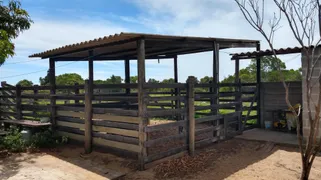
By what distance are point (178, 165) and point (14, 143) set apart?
4.12 metres

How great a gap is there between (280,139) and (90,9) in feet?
22.6

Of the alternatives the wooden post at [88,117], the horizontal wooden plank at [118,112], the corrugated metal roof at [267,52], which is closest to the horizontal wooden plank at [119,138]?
the wooden post at [88,117]

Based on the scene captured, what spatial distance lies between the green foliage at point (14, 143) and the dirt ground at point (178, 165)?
0.27 meters

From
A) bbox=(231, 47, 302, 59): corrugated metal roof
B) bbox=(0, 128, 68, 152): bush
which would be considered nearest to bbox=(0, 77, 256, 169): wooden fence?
bbox=(0, 128, 68, 152): bush

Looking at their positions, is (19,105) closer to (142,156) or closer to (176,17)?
(142,156)

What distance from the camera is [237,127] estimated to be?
24.6 feet

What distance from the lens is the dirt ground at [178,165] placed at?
4.63 metres

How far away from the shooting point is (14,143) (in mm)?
6379

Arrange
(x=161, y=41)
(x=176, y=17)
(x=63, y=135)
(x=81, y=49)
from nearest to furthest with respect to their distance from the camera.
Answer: (x=161, y=41) < (x=81, y=49) < (x=63, y=135) < (x=176, y=17)

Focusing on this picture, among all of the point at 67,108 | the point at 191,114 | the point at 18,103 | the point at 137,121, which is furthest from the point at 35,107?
the point at 191,114

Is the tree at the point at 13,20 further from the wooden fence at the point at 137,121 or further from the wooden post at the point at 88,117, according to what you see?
the wooden post at the point at 88,117

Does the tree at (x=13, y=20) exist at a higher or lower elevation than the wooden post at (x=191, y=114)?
higher

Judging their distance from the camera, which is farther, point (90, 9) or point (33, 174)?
point (90, 9)

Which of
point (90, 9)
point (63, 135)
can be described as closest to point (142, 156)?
point (63, 135)
